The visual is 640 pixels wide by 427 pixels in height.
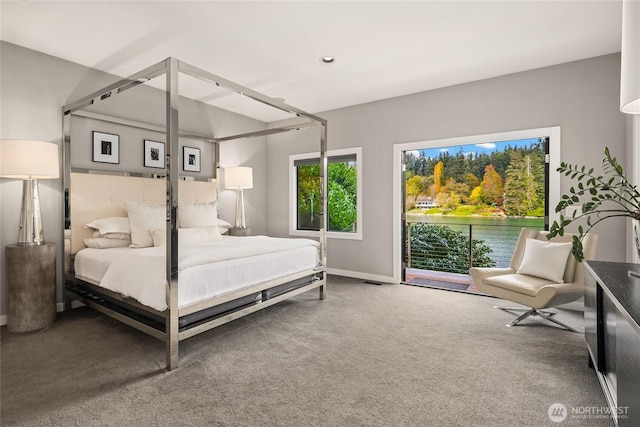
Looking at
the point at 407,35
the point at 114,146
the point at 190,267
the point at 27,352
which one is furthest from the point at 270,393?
the point at 114,146

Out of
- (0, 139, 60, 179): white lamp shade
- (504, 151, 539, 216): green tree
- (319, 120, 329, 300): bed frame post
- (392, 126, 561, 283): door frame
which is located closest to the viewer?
(0, 139, 60, 179): white lamp shade

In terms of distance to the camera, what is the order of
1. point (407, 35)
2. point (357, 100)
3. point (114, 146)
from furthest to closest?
point (357, 100) → point (114, 146) → point (407, 35)

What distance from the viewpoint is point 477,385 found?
208cm

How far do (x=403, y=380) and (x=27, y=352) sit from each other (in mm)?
2825

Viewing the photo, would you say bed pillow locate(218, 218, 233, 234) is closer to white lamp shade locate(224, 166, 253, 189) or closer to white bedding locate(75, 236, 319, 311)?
white lamp shade locate(224, 166, 253, 189)

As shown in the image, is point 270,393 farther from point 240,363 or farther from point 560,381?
point 560,381

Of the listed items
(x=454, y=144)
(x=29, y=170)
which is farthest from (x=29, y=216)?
→ (x=454, y=144)

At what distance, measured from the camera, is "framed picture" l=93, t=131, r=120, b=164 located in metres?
3.77

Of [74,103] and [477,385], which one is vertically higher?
[74,103]

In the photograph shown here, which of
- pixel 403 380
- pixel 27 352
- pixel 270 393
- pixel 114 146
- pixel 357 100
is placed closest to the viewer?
pixel 270 393

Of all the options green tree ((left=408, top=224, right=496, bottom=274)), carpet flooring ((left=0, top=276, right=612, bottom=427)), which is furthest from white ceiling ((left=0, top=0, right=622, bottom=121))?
carpet flooring ((left=0, top=276, right=612, bottom=427))

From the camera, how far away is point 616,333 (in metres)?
1.57
